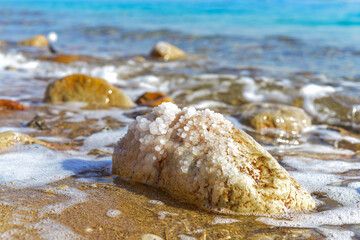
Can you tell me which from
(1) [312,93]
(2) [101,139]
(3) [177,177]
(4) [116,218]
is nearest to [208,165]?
(3) [177,177]

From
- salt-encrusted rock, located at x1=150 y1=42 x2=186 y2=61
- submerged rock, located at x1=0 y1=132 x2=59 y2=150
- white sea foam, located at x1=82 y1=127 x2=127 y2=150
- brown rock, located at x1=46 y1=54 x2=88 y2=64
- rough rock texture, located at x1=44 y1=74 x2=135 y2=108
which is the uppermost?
salt-encrusted rock, located at x1=150 y1=42 x2=186 y2=61

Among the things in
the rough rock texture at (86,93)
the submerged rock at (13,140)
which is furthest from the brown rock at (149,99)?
the submerged rock at (13,140)

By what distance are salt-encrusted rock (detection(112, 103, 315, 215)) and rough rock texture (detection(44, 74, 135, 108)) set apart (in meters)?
2.59

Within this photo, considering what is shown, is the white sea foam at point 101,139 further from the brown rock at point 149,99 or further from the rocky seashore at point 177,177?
the brown rock at point 149,99

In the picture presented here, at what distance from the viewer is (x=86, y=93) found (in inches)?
198

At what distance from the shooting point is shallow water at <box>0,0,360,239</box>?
1996mm

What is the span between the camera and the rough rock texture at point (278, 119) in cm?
423

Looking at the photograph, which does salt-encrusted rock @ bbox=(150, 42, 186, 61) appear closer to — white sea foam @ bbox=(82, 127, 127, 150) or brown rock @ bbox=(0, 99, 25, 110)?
brown rock @ bbox=(0, 99, 25, 110)

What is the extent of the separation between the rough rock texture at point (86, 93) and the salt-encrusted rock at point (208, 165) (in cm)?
259

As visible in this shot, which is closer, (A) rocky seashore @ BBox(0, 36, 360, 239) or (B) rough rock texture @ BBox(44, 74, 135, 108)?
(A) rocky seashore @ BBox(0, 36, 360, 239)

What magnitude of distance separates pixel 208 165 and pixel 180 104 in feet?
8.78

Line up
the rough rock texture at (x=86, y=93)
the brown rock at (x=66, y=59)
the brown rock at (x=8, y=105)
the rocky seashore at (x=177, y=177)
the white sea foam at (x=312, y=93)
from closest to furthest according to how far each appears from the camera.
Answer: the rocky seashore at (x=177, y=177) < the brown rock at (x=8, y=105) < the rough rock texture at (x=86, y=93) < the white sea foam at (x=312, y=93) < the brown rock at (x=66, y=59)

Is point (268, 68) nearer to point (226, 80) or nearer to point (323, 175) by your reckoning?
point (226, 80)

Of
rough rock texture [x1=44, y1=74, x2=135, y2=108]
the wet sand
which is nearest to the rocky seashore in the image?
the wet sand
